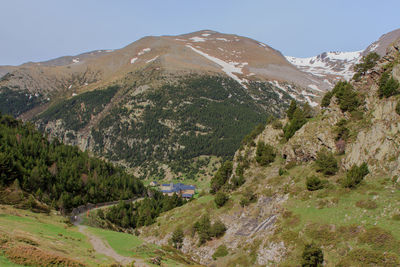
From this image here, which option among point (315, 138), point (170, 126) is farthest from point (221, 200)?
point (170, 126)

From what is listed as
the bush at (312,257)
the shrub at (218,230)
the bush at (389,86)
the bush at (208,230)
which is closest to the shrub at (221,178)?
the bush at (208,230)

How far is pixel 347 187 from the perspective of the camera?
30.4m

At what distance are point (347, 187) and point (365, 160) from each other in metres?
4.19

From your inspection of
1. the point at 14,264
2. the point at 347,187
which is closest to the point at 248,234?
the point at 347,187

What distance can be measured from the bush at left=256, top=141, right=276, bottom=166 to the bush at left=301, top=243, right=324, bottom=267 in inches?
1055

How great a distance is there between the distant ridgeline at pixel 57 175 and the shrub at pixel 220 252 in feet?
134

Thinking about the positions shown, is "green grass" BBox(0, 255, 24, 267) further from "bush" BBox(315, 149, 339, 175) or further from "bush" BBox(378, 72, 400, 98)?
"bush" BBox(378, 72, 400, 98)

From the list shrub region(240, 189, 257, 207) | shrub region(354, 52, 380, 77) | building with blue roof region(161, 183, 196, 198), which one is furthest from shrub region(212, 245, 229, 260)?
building with blue roof region(161, 183, 196, 198)

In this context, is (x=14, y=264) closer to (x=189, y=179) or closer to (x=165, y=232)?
(x=165, y=232)

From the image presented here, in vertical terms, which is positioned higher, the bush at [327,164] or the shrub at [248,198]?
the bush at [327,164]

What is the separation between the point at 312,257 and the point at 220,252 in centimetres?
1581

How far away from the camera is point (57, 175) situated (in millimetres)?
72438

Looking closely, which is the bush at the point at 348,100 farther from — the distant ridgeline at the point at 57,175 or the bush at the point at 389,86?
the distant ridgeline at the point at 57,175

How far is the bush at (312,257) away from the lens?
23.4 meters
